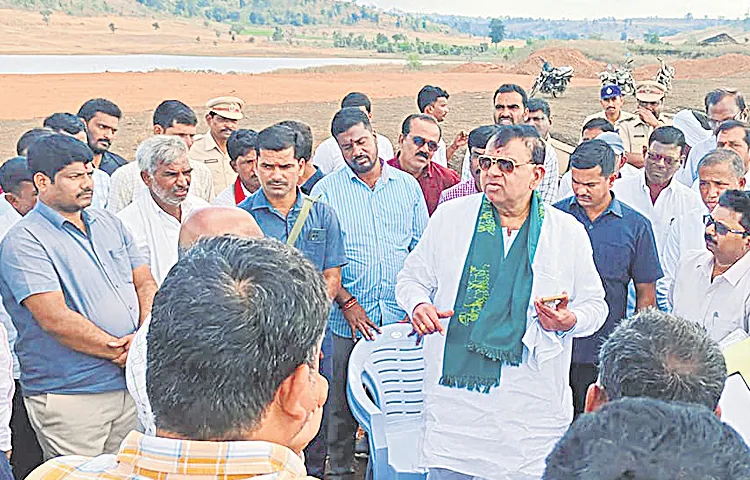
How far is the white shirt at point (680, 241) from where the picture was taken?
4.64m

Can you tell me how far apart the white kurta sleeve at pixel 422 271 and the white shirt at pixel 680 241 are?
63.9 inches

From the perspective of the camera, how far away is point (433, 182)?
236 inches

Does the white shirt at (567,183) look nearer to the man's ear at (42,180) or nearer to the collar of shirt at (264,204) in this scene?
the collar of shirt at (264,204)

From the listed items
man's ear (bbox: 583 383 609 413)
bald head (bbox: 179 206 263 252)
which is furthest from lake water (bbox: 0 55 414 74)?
man's ear (bbox: 583 383 609 413)

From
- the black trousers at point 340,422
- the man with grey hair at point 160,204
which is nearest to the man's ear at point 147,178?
the man with grey hair at point 160,204

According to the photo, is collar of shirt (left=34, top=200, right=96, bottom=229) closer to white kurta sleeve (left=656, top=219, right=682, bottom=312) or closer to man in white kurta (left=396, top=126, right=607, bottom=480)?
man in white kurta (left=396, top=126, right=607, bottom=480)

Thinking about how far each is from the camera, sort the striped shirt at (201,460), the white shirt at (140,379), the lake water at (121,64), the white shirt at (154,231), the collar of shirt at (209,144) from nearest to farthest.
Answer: the striped shirt at (201,460) < the white shirt at (140,379) < the white shirt at (154,231) < the collar of shirt at (209,144) < the lake water at (121,64)

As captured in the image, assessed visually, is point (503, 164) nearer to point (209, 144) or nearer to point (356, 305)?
point (356, 305)

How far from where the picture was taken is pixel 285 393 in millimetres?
1583

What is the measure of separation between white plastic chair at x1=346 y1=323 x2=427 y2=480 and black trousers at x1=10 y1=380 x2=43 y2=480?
1562 millimetres

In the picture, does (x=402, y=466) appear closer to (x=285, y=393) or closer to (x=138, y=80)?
(x=285, y=393)

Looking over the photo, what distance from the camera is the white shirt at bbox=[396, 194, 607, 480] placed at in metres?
3.42

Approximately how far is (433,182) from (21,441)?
3.29 metres

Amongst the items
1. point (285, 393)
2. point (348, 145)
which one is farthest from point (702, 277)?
point (285, 393)
